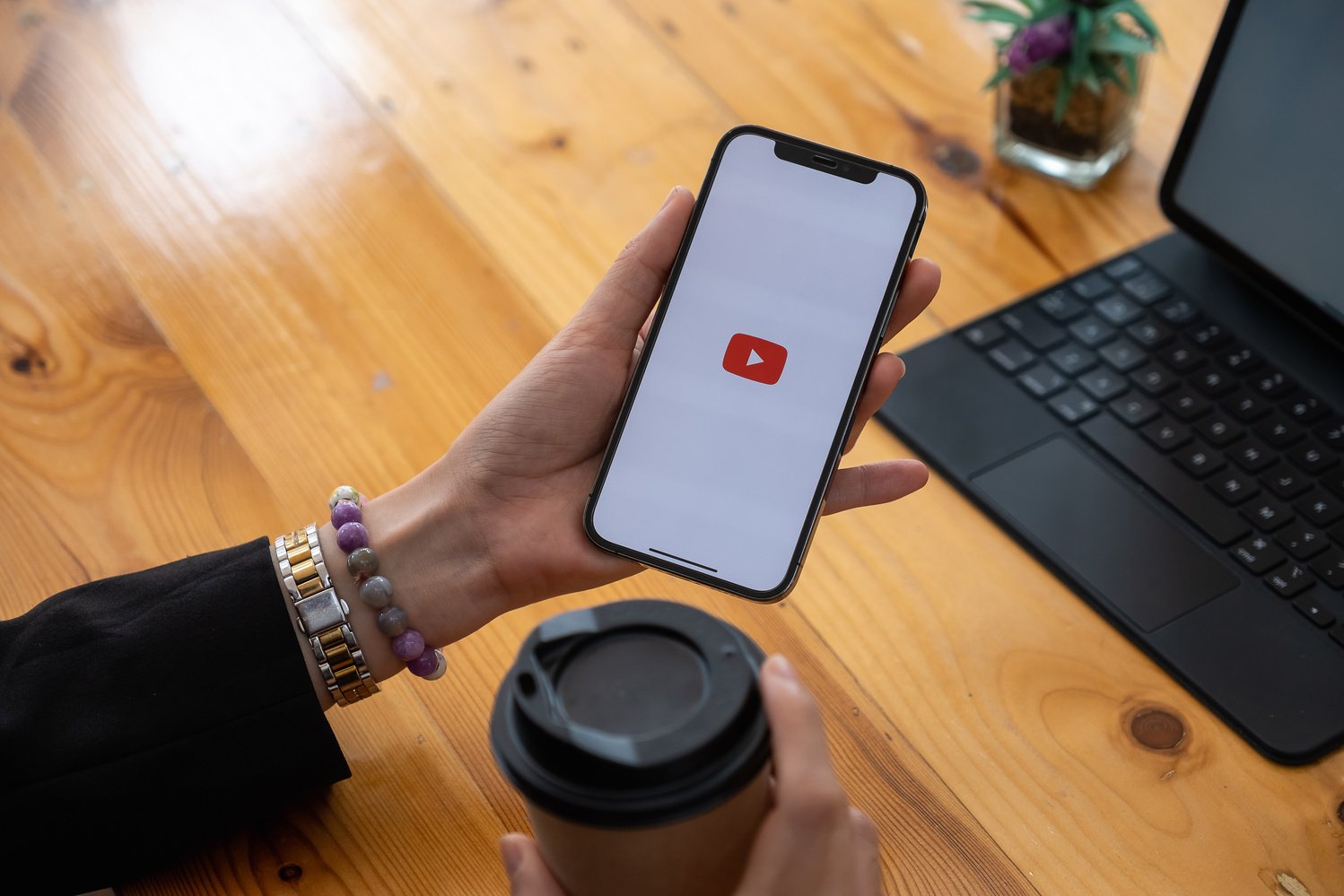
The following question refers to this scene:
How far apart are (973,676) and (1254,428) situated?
0.90 ft

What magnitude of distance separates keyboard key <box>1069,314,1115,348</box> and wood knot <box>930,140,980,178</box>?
0.63ft

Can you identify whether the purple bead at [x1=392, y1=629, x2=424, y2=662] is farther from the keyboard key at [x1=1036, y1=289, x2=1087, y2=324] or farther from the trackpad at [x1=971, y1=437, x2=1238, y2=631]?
the keyboard key at [x1=1036, y1=289, x2=1087, y2=324]

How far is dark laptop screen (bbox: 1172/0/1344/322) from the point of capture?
79 centimetres

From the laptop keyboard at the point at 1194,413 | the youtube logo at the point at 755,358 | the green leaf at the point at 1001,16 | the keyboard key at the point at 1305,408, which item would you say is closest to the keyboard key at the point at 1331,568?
the laptop keyboard at the point at 1194,413

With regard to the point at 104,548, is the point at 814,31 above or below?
above

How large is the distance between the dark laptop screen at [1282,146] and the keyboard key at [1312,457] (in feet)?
0.32

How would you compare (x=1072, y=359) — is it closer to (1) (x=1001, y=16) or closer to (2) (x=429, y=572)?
(1) (x=1001, y=16)

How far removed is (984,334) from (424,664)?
1.52 ft

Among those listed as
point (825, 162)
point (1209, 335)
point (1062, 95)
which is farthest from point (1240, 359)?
point (825, 162)

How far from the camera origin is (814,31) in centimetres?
113

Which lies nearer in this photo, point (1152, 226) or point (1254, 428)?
point (1254, 428)

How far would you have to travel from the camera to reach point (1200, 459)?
79 centimetres

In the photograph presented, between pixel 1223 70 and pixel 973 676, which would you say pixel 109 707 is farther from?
pixel 1223 70

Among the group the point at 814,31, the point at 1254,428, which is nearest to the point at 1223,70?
the point at 1254,428
